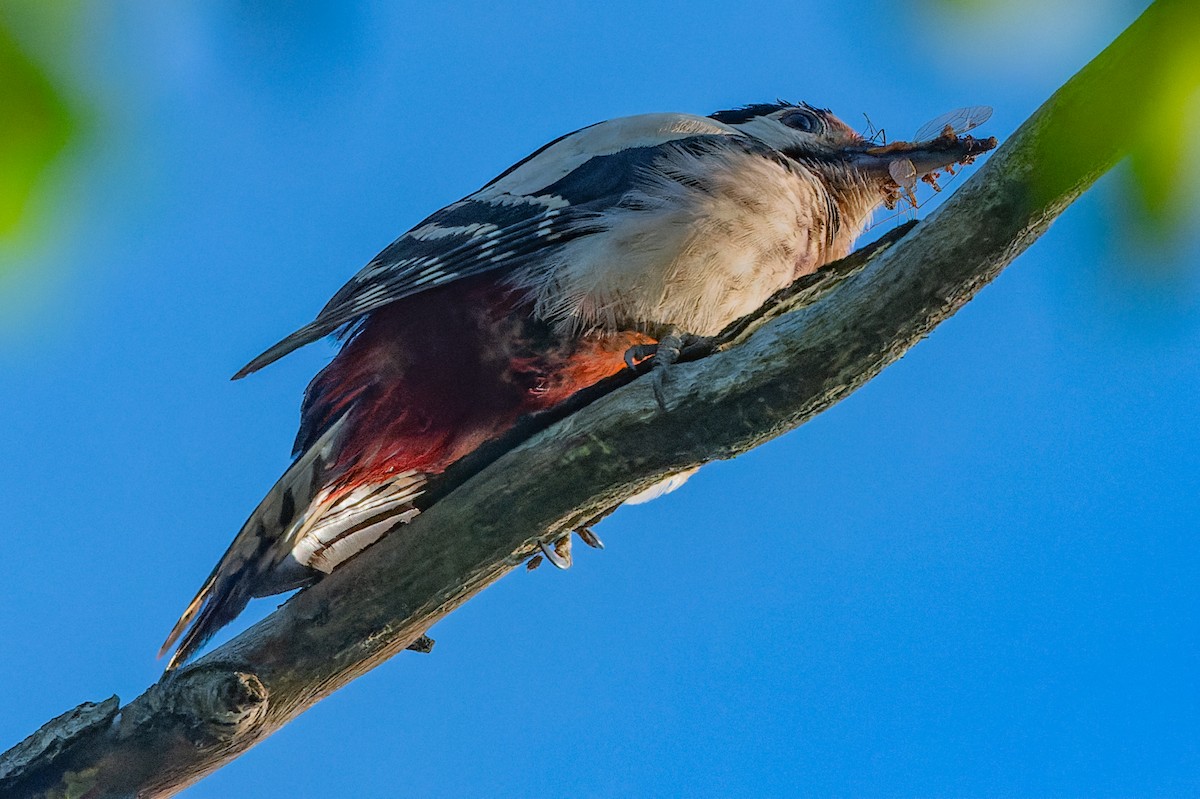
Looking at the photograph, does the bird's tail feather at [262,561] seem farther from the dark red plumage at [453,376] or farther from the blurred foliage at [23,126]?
the blurred foliage at [23,126]

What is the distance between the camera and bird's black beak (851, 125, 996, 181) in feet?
14.0

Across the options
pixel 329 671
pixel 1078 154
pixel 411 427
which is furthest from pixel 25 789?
pixel 1078 154

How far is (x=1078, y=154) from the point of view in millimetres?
934

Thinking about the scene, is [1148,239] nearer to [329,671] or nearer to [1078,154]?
[1078,154]

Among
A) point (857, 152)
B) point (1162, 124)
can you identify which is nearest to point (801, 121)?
point (857, 152)

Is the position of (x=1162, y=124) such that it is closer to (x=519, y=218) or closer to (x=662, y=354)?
(x=662, y=354)

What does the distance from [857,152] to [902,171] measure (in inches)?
9.2

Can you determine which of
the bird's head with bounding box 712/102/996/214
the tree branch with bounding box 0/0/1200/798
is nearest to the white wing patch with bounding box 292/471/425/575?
the tree branch with bounding box 0/0/1200/798

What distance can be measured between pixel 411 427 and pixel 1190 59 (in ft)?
11.1

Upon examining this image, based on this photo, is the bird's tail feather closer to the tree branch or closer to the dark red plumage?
the dark red plumage

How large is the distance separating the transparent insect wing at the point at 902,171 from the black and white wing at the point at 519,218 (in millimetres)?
639

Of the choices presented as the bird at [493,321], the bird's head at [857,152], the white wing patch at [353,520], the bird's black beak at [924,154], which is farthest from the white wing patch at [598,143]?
the white wing patch at [353,520]

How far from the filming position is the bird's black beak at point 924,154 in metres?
4.27

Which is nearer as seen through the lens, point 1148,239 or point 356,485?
point 1148,239
